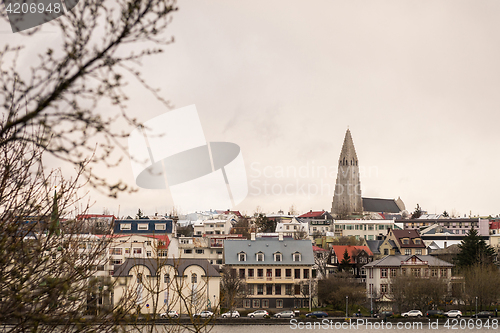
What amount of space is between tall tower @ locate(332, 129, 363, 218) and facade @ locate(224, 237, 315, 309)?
12080 cm

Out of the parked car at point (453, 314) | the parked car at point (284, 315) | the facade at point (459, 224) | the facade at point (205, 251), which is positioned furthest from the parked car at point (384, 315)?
the facade at point (459, 224)

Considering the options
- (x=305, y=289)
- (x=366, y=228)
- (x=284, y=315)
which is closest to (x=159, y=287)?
Answer: (x=284, y=315)

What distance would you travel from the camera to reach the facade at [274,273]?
5166 cm

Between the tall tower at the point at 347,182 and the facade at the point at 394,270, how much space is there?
118916mm

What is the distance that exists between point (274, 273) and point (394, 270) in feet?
36.6

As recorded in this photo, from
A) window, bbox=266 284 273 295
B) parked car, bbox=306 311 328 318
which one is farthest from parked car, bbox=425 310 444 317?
window, bbox=266 284 273 295

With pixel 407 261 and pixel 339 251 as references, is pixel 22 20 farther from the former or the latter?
pixel 339 251

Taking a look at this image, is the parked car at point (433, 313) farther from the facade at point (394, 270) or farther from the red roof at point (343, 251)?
the red roof at point (343, 251)

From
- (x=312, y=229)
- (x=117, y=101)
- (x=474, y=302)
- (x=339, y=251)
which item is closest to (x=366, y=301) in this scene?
(x=474, y=302)

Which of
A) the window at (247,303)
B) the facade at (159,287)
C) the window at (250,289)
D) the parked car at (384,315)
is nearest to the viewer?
the facade at (159,287)

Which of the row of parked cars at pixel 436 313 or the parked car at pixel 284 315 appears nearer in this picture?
the parked car at pixel 284 315

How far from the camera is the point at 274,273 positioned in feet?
172

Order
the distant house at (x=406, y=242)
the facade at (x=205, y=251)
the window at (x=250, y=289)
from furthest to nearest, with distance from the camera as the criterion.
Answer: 1. the distant house at (x=406, y=242)
2. the facade at (x=205, y=251)
3. the window at (x=250, y=289)

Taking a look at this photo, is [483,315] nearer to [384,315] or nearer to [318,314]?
[384,315]
